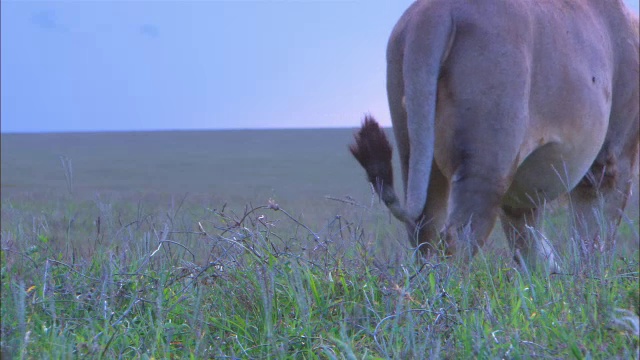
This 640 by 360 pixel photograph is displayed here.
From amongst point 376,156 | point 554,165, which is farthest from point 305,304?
point 554,165

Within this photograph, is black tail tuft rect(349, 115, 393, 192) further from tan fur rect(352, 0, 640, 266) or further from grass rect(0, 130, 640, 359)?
grass rect(0, 130, 640, 359)

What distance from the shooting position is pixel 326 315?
10.9ft

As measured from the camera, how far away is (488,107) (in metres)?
4.25

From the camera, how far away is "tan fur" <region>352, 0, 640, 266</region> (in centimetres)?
427

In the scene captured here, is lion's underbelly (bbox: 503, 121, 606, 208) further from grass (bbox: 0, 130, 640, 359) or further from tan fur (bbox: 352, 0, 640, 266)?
grass (bbox: 0, 130, 640, 359)

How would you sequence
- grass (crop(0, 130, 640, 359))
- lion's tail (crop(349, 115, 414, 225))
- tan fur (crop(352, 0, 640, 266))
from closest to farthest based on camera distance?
grass (crop(0, 130, 640, 359)), tan fur (crop(352, 0, 640, 266)), lion's tail (crop(349, 115, 414, 225))

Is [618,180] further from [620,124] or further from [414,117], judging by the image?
[414,117]

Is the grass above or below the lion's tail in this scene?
below

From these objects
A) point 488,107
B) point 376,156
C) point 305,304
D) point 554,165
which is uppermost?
point 488,107

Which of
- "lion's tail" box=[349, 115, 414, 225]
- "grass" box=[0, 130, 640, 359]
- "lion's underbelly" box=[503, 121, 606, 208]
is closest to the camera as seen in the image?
"grass" box=[0, 130, 640, 359]

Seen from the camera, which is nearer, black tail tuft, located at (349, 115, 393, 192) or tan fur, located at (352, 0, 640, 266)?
tan fur, located at (352, 0, 640, 266)

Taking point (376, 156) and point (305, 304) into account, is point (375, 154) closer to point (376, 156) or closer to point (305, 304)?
point (376, 156)

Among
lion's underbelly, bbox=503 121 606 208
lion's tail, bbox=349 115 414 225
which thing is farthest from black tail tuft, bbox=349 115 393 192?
lion's underbelly, bbox=503 121 606 208

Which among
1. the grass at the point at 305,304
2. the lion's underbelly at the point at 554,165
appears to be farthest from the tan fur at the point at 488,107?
the grass at the point at 305,304
